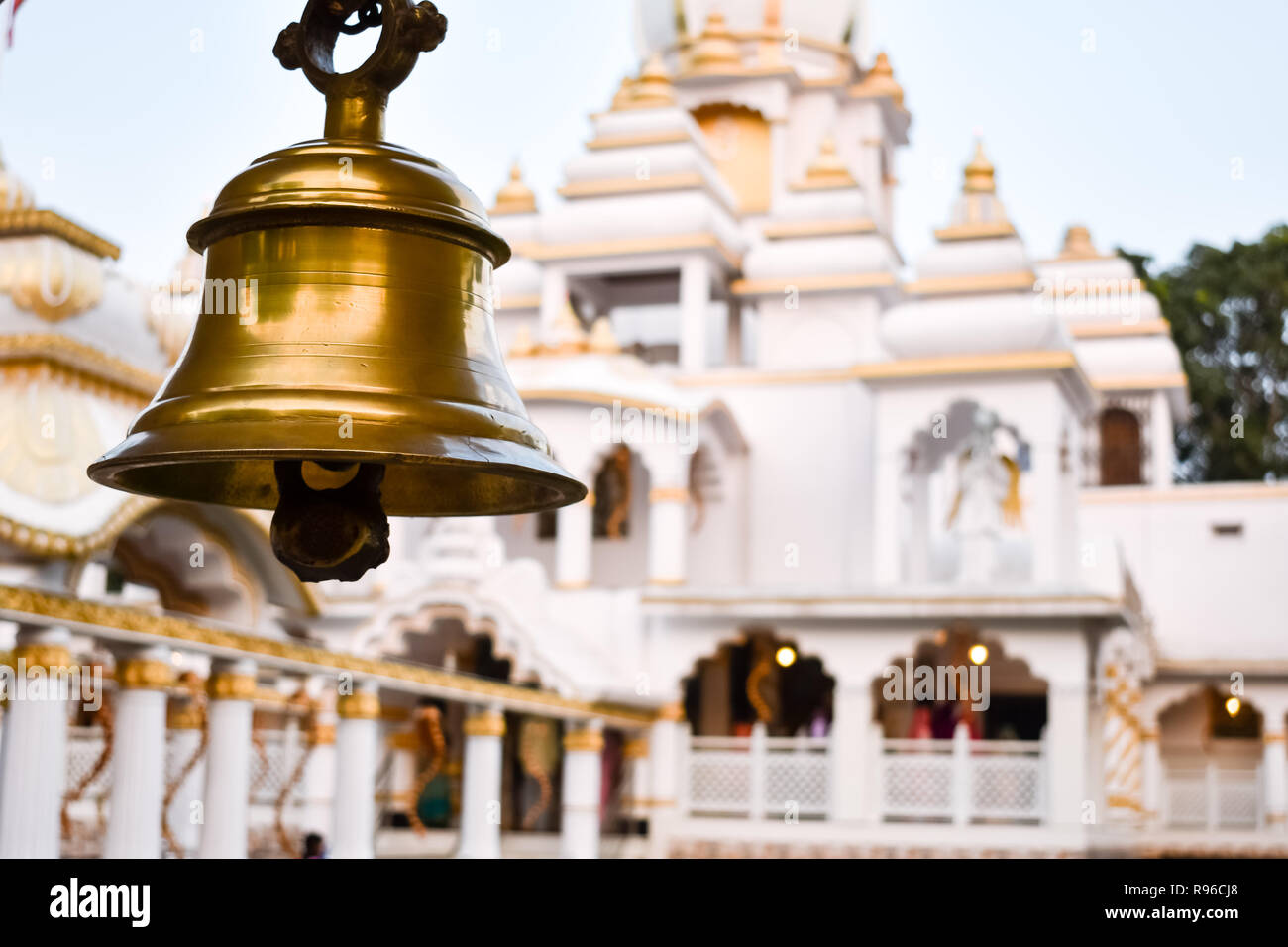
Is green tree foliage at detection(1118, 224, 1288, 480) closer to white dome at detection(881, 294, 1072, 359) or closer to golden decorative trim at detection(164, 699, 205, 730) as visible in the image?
white dome at detection(881, 294, 1072, 359)

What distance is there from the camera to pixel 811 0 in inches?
1045

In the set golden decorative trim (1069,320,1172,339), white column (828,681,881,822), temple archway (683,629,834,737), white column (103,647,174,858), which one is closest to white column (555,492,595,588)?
temple archway (683,629,834,737)

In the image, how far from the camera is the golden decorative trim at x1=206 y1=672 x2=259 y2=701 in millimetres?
10383

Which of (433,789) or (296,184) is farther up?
(296,184)

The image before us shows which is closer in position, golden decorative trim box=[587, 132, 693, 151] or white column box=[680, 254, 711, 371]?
white column box=[680, 254, 711, 371]

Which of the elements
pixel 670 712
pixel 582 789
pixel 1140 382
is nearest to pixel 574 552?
pixel 670 712

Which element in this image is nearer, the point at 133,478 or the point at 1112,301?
the point at 133,478

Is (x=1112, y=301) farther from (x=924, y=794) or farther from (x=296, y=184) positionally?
(x=296, y=184)

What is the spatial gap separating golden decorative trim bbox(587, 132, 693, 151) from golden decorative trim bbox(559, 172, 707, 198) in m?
0.57

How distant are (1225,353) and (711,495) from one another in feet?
76.2

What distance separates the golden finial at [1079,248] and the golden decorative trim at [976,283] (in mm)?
9979

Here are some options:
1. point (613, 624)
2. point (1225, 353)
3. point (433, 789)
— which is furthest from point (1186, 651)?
point (1225, 353)

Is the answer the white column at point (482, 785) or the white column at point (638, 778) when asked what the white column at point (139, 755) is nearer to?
the white column at point (482, 785)
